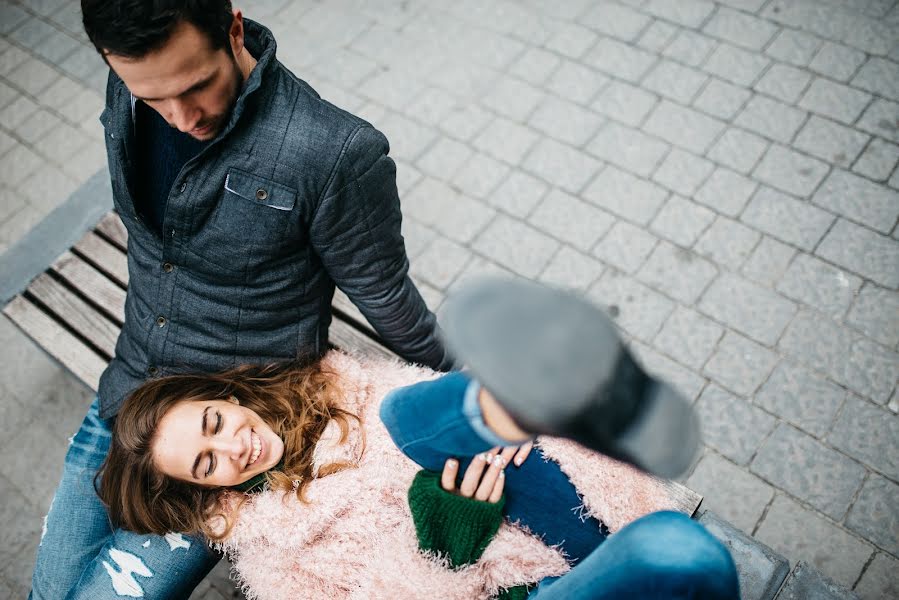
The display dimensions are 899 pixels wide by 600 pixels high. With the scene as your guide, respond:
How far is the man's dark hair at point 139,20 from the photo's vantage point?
4.84 feet

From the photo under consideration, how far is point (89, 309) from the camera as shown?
2.83 metres

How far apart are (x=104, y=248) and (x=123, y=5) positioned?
1714mm

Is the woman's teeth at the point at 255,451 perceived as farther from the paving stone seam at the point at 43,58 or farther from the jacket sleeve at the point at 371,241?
the paving stone seam at the point at 43,58

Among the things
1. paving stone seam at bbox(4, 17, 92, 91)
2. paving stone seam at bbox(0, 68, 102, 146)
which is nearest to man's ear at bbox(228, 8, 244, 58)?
paving stone seam at bbox(0, 68, 102, 146)

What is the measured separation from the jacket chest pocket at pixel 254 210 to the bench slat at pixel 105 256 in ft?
4.03

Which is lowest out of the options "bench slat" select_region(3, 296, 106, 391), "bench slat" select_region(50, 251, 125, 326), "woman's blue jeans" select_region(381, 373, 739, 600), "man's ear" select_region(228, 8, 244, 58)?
"bench slat" select_region(3, 296, 106, 391)

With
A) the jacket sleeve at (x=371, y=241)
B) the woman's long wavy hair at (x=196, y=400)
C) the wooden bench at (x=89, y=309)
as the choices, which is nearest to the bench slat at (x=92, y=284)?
the wooden bench at (x=89, y=309)

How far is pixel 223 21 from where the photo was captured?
161 cm

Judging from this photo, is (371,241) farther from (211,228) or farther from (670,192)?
(670,192)

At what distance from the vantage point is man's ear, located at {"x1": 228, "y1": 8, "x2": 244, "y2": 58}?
1.67m

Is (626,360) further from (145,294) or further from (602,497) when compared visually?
(145,294)

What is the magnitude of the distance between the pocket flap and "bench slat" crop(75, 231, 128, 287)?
1.32 m

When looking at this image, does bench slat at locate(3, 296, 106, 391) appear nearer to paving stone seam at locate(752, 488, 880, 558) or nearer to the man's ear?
the man's ear

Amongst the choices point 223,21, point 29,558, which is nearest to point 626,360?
point 223,21
